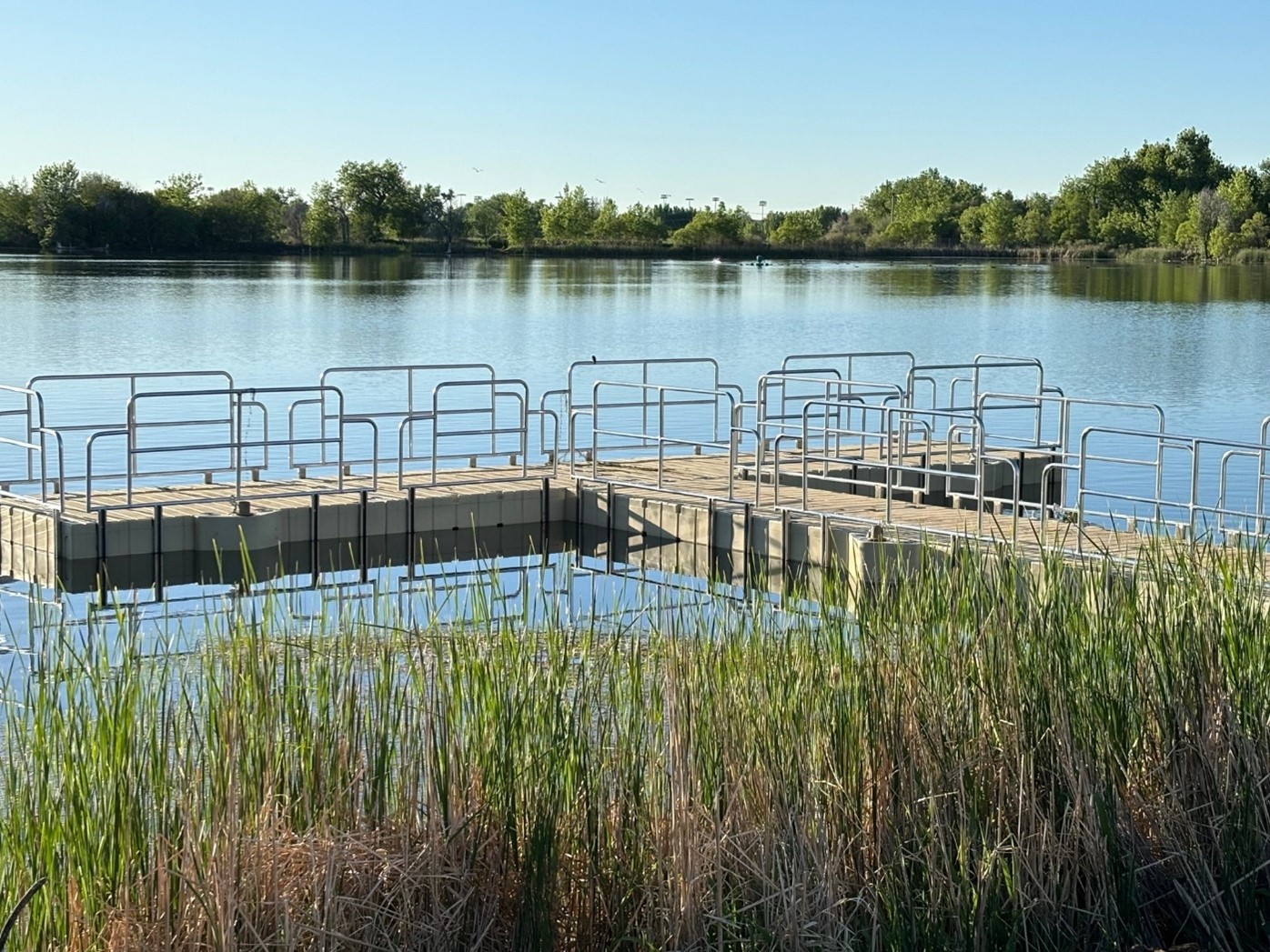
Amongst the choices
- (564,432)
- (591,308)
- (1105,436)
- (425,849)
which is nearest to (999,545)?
(425,849)

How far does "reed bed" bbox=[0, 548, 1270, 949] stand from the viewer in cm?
477

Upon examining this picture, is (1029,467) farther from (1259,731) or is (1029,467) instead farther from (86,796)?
(86,796)

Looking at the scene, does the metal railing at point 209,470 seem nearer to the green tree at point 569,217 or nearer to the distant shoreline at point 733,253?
the distant shoreline at point 733,253

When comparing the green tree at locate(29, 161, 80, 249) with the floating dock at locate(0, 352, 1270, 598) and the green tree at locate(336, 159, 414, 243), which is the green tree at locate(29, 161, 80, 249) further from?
the floating dock at locate(0, 352, 1270, 598)

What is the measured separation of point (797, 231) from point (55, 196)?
59324 mm

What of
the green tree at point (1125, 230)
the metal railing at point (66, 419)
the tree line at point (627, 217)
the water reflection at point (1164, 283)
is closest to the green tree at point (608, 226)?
the tree line at point (627, 217)

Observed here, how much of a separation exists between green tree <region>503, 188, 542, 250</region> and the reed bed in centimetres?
12773

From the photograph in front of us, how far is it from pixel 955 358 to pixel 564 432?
1897 cm

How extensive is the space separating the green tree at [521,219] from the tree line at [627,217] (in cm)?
14

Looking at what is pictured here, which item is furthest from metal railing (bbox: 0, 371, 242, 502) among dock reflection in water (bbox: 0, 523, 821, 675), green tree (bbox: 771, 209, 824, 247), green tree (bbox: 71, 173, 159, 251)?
green tree (bbox: 771, 209, 824, 247)

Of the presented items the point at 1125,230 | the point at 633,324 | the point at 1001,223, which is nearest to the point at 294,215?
the point at 1001,223

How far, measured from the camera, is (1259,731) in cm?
614

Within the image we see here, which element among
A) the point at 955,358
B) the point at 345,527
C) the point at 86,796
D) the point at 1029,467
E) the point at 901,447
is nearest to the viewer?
the point at 86,796

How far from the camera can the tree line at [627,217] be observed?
352 feet
